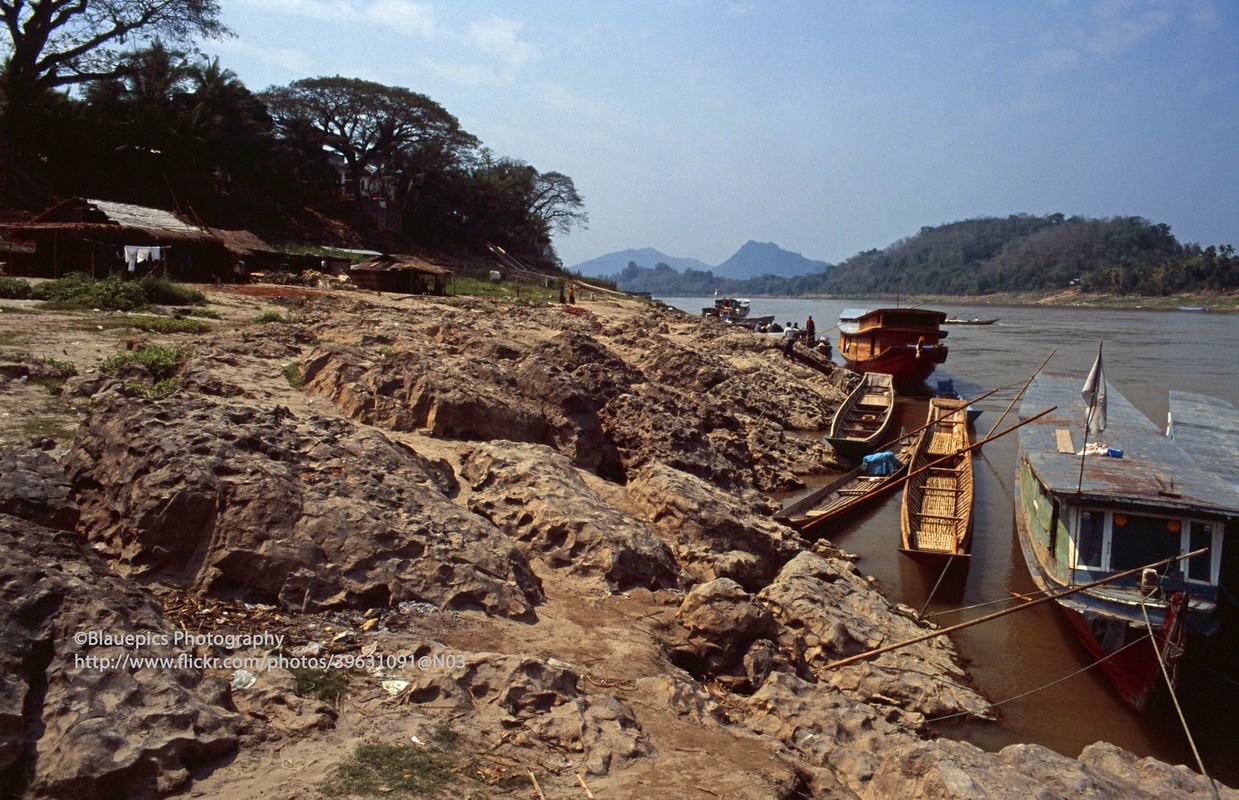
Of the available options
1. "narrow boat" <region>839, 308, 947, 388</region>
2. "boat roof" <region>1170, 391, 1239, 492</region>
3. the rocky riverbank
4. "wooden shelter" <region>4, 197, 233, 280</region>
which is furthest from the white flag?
"narrow boat" <region>839, 308, 947, 388</region>

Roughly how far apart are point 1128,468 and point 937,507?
4638 mm

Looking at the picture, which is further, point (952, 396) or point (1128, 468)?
point (952, 396)

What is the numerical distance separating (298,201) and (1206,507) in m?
44.7

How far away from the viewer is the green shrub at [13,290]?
50.6 ft

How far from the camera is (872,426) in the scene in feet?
74.8

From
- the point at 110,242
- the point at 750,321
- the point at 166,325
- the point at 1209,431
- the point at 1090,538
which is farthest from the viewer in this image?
the point at 750,321

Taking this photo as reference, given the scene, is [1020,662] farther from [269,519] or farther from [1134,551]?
[269,519]

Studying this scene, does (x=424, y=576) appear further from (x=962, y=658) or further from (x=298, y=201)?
(x=298, y=201)

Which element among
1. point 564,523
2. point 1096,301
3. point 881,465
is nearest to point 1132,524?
point 564,523

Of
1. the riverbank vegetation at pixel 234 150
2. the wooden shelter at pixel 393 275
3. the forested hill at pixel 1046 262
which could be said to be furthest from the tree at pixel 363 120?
the forested hill at pixel 1046 262

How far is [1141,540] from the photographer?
988 centimetres

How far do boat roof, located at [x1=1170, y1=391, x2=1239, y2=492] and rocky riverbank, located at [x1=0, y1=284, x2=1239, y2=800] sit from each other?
7.36 m

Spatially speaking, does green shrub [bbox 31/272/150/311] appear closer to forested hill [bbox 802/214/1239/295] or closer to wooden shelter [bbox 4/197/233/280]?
wooden shelter [bbox 4/197/233/280]

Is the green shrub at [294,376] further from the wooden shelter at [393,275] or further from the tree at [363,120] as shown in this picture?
the tree at [363,120]
